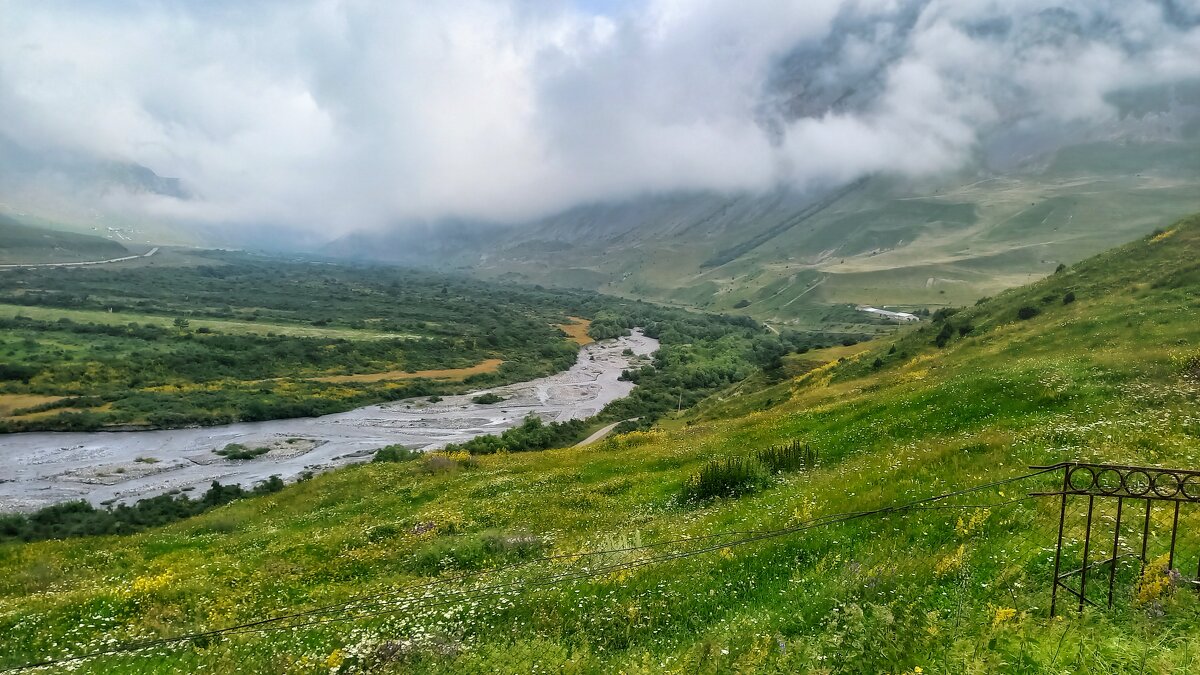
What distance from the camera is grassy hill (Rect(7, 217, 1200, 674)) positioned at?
8.73 metres

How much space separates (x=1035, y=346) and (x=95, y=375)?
13798 centimetres

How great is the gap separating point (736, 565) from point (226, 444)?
88.9 meters

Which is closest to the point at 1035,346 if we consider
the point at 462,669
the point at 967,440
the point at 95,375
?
the point at 967,440

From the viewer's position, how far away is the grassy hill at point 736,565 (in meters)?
8.73

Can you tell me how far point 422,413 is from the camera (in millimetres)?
105438

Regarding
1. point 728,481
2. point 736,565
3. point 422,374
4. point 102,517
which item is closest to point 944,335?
point 728,481

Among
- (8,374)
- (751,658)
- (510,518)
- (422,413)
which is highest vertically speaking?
(751,658)

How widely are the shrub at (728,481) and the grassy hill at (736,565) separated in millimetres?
281

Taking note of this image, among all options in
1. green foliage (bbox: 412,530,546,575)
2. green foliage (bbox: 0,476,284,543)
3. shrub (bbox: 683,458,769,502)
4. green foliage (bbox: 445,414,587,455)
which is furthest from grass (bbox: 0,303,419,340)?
shrub (bbox: 683,458,769,502)

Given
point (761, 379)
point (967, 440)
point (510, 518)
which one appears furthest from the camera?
point (761, 379)

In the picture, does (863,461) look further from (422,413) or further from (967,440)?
(422,413)

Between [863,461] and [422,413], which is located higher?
[863,461]

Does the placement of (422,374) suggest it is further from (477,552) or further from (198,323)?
(477,552)

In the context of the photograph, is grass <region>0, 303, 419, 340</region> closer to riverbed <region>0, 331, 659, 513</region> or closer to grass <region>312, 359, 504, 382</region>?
grass <region>312, 359, 504, 382</region>
